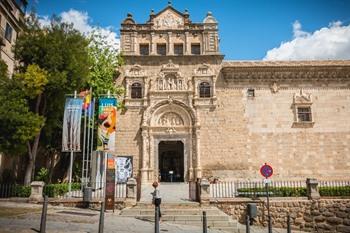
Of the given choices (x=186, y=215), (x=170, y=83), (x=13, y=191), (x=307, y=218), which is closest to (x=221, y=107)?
(x=170, y=83)

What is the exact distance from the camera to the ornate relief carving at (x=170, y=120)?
84.6 ft

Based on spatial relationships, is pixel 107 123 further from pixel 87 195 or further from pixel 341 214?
pixel 341 214

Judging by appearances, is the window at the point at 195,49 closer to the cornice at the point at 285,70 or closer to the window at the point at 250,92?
the cornice at the point at 285,70

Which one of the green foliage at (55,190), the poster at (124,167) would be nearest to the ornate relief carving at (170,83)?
the poster at (124,167)

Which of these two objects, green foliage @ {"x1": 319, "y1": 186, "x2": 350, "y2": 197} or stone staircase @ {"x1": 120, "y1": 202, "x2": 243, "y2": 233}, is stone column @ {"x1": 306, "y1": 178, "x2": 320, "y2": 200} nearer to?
green foliage @ {"x1": 319, "y1": 186, "x2": 350, "y2": 197}

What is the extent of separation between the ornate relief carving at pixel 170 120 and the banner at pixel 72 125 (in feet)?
29.6

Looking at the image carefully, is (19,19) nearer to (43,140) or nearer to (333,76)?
(43,140)

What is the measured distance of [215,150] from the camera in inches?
984

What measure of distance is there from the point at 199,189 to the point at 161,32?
53.2 feet

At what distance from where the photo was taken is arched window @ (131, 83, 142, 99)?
26156 millimetres

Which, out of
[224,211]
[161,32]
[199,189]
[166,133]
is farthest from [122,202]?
[161,32]

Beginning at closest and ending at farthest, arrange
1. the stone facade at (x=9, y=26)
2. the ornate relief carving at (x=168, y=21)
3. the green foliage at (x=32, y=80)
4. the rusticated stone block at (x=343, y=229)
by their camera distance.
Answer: the rusticated stone block at (x=343, y=229) < the green foliage at (x=32, y=80) < the stone facade at (x=9, y=26) < the ornate relief carving at (x=168, y=21)

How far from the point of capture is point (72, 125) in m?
17.8

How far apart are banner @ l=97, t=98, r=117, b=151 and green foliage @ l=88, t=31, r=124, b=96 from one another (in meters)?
4.89
